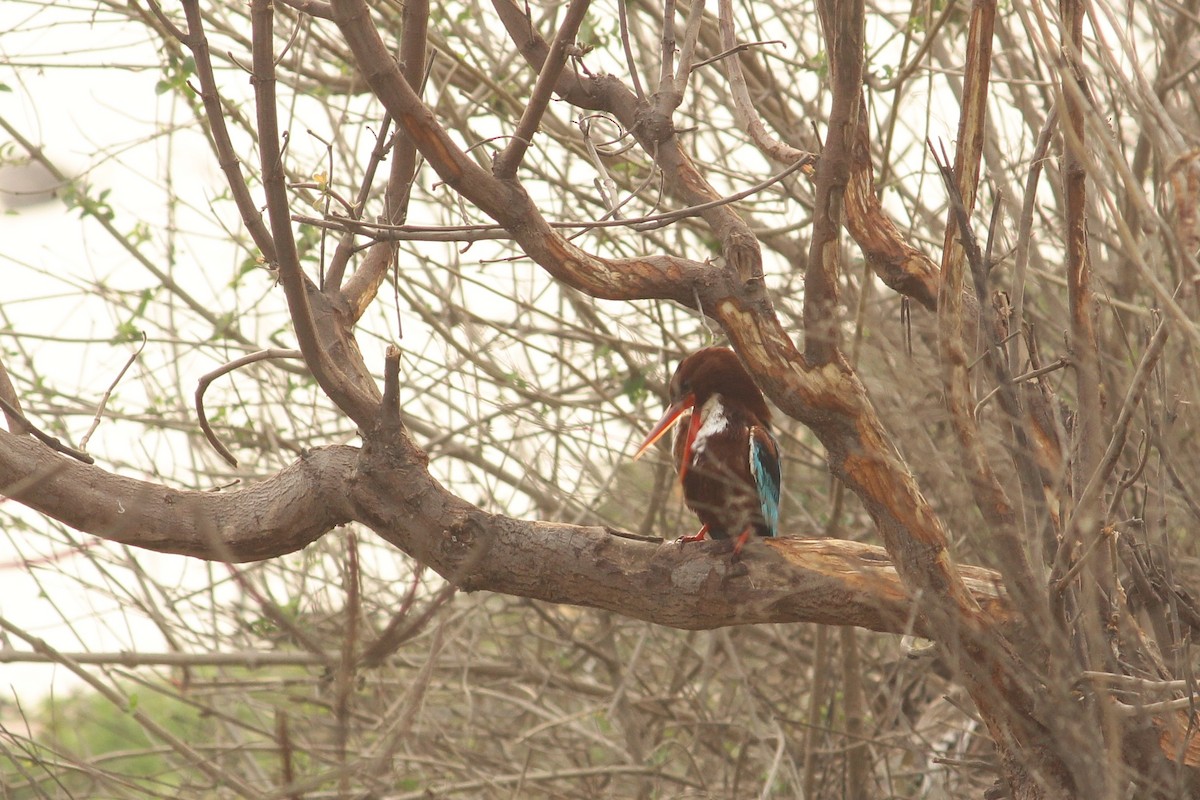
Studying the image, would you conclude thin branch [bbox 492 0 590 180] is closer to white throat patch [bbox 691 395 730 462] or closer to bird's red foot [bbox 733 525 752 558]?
bird's red foot [bbox 733 525 752 558]

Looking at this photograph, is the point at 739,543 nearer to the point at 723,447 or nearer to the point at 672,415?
the point at 723,447

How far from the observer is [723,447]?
2.96 meters

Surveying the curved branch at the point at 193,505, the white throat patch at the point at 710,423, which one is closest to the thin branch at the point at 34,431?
the curved branch at the point at 193,505

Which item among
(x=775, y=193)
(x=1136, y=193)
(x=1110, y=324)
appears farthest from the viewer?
(x=775, y=193)

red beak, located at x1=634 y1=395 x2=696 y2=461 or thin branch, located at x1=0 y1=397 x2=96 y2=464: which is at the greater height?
red beak, located at x1=634 y1=395 x2=696 y2=461

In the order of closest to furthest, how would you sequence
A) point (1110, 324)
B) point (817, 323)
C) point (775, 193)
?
point (817, 323)
point (1110, 324)
point (775, 193)

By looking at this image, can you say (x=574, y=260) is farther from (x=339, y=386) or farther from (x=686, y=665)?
(x=686, y=665)

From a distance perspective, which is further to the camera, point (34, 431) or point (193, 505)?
point (193, 505)

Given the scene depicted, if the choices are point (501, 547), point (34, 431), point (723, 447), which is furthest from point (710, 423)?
point (34, 431)

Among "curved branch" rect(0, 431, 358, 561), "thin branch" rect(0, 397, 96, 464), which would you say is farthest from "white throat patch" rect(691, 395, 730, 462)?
"thin branch" rect(0, 397, 96, 464)

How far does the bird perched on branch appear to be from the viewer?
2.83m

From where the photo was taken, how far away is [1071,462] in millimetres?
2396

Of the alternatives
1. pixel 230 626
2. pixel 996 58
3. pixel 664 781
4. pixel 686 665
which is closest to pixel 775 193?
pixel 996 58

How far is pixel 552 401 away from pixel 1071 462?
2245 mm
